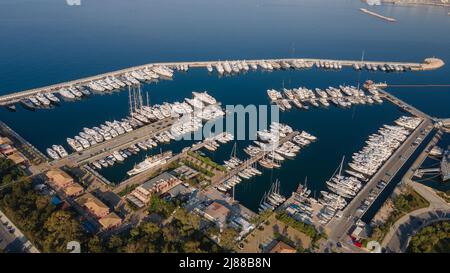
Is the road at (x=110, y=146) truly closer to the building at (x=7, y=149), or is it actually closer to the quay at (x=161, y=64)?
the building at (x=7, y=149)

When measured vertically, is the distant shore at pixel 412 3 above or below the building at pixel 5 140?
above

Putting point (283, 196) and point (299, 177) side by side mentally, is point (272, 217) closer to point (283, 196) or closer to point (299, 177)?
point (283, 196)

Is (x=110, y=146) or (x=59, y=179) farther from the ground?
(x=59, y=179)

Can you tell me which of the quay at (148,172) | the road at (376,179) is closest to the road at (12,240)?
the quay at (148,172)

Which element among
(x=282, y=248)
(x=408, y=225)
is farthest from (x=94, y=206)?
(x=408, y=225)

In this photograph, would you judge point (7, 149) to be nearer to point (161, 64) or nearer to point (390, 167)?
point (161, 64)

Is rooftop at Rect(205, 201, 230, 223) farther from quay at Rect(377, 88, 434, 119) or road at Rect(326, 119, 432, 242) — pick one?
quay at Rect(377, 88, 434, 119)

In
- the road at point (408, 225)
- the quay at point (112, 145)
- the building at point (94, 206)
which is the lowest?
the road at point (408, 225)
